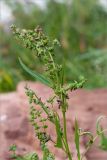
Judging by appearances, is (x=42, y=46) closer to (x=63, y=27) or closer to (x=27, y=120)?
(x=27, y=120)

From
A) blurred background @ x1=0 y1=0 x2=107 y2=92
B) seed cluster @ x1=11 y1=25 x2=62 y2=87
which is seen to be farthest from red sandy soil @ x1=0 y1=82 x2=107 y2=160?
blurred background @ x1=0 y1=0 x2=107 y2=92

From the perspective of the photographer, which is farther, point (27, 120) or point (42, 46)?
point (27, 120)

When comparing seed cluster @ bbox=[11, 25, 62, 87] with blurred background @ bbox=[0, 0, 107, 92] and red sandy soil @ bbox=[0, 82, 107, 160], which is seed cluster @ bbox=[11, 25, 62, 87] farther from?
blurred background @ bbox=[0, 0, 107, 92]

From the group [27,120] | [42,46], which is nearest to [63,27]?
[27,120]

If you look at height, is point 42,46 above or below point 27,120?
below

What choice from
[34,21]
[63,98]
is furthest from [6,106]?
[34,21]

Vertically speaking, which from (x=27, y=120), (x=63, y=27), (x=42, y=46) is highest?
(x=63, y=27)

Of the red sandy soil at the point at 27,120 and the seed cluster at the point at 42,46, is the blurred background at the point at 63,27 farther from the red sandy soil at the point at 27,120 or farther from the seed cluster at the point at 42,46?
the seed cluster at the point at 42,46

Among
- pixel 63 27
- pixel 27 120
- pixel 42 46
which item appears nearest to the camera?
pixel 42 46
